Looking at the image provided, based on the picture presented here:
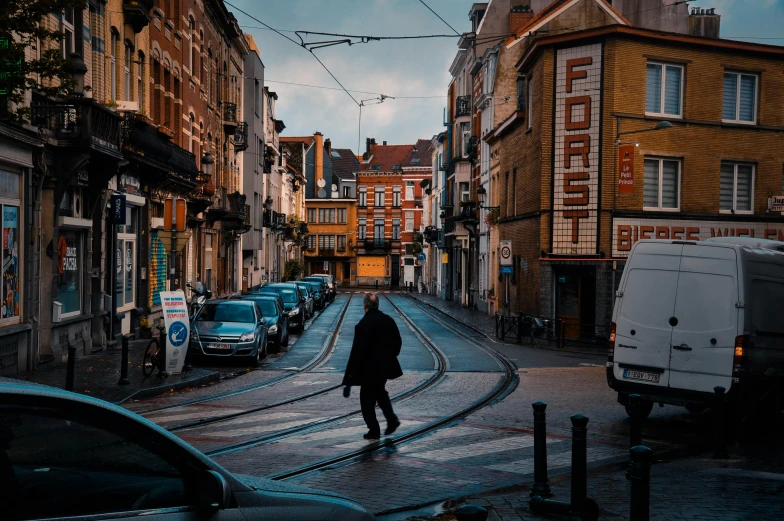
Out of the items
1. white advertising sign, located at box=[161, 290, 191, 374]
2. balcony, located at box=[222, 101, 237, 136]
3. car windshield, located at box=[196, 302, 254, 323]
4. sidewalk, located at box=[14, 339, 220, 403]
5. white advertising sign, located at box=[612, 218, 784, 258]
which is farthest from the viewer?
balcony, located at box=[222, 101, 237, 136]

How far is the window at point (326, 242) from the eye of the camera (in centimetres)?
10331

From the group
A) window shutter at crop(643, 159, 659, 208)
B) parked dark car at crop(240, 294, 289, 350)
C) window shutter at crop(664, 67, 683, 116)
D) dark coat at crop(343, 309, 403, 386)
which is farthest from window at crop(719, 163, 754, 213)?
dark coat at crop(343, 309, 403, 386)

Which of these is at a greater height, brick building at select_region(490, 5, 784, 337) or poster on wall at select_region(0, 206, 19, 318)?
brick building at select_region(490, 5, 784, 337)

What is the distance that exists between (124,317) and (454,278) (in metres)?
40.9

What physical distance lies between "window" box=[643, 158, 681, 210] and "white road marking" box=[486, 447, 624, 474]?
20418mm

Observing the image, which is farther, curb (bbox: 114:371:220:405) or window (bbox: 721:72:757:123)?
window (bbox: 721:72:757:123)

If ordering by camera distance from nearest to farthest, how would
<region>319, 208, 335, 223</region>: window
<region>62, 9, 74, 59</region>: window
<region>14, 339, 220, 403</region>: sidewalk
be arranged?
<region>14, 339, 220, 403</region>: sidewalk → <region>62, 9, 74, 59</region>: window → <region>319, 208, 335, 223</region>: window

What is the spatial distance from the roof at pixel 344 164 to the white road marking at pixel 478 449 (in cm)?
9684

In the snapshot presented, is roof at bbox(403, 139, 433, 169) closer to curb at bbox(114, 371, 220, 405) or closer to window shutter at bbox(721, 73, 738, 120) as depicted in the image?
window shutter at bbox(721, 73, 738, 120)

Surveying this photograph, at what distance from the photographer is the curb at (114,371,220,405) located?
49.1 ft

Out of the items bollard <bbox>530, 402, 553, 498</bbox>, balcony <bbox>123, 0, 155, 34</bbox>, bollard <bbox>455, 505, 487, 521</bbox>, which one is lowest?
bollard <bbox>530, 402, 553, 498</bbox>

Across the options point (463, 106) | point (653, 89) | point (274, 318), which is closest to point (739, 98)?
point (653, 89)

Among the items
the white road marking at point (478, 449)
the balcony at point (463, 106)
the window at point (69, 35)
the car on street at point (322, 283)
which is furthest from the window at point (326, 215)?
the white road marking at point (478, 449)

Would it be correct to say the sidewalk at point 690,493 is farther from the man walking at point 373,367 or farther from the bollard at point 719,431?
the man walking at point 373,367
